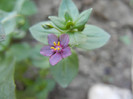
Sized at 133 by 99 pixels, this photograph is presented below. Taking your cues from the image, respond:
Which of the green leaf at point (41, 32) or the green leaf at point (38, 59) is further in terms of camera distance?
the green leaf at point (38, 59)

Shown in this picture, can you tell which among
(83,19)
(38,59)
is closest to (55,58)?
(83,19)

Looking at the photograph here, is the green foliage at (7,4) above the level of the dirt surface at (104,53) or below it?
above

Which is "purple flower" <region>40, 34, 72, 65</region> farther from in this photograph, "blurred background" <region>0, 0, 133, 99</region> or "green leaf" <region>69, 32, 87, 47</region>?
"blurred background" <region>0, 0, 133, 99</region>

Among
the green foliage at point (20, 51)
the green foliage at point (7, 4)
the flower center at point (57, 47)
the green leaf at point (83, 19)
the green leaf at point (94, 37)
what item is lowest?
the green leaf at point (94, 37)

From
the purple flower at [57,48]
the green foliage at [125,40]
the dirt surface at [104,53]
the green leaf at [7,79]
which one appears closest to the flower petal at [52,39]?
the purple flower at [57,48]

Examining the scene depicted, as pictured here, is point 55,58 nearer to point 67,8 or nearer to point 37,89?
point 67,8

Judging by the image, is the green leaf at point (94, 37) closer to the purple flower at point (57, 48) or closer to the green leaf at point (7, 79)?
the purple flower at point (57, 48)

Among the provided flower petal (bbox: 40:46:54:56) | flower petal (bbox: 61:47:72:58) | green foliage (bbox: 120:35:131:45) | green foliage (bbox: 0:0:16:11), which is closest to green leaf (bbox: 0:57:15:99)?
flower petal (bbox: 40:46:54:56)
